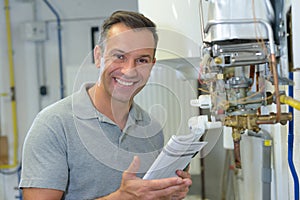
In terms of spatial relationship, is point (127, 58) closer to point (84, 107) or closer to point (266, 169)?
point (84, 107)

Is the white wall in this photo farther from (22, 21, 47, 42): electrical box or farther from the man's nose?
the man's nose

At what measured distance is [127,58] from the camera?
0.85 metres

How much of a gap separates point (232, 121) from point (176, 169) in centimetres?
24

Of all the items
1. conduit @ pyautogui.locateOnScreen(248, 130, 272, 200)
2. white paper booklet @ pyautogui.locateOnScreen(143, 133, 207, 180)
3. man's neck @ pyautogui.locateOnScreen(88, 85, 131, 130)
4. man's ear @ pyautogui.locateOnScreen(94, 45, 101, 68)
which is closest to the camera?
white paper booklet @ pyautogui.locateOnScreen(143, 133, 207, 180)

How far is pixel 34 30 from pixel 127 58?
81.5 inches

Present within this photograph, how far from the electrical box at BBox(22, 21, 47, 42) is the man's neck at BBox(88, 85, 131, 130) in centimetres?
184

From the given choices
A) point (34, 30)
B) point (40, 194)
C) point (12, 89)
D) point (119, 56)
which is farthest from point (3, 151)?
point (119, 56)

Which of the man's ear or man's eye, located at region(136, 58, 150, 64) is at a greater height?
the man's ear

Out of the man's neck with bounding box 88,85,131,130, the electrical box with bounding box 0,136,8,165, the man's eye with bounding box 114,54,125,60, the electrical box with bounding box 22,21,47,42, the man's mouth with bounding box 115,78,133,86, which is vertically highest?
the electrical box with bounding box 22,21,47,42

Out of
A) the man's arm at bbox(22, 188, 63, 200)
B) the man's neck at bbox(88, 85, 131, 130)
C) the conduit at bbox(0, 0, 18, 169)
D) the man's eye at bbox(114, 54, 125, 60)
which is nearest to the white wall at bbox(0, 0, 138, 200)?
the conduit at bbox(0, 0, 18, 169)

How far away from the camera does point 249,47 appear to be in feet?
2.38

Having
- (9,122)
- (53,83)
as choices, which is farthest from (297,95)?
(9,122)

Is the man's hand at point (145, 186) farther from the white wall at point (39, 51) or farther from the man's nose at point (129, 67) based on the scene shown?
the white wall at point (39, 51)

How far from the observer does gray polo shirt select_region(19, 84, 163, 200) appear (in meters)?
0.95
